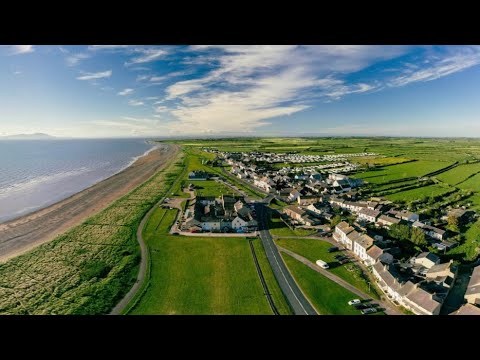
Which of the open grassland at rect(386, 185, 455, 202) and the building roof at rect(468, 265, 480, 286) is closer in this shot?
the building roof at rect(468, 265, 480, 286)

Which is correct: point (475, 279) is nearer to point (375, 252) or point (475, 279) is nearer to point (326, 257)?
point (375, 252)

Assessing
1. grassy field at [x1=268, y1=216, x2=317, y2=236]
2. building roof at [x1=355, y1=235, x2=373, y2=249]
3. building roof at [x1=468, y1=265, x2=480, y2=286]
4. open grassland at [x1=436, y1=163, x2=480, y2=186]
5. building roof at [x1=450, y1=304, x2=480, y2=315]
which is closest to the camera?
building roof at [x1=450, y1=304, x2=480, y2=315]

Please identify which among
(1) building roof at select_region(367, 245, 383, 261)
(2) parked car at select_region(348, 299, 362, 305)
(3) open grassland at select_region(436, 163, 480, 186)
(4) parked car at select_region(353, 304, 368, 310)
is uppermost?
(3) open grassland at select_region(436, 163, 480, 186)

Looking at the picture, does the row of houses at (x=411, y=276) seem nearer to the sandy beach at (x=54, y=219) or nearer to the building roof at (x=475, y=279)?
the building roof at (x=475, y=279)

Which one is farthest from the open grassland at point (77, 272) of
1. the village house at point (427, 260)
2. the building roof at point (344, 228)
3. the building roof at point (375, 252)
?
the village house at point (427, 260)

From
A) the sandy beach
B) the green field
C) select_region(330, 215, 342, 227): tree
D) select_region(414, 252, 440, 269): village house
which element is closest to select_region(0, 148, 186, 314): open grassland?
the sandy beach

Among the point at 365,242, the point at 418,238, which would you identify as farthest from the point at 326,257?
the point at 418,238

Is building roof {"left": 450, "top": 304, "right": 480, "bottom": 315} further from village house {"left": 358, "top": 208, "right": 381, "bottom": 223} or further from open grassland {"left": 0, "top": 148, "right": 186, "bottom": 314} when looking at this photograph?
open grassland {"left": 0, "top": 148, "right": 186, "bottom": 314}
